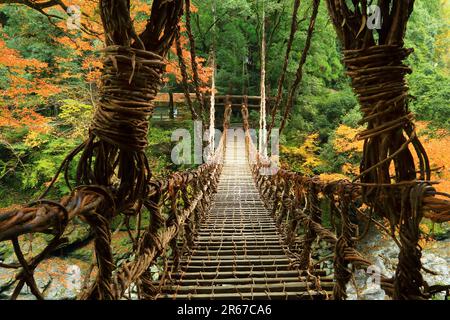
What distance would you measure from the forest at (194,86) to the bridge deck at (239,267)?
0.97 meters

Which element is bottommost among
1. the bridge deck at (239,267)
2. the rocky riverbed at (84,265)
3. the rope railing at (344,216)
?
the rocky riverbed at (84,265)

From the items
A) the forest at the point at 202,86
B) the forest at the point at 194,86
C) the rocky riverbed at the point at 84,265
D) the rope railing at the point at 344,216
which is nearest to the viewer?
the rope railing at the point at 344,216

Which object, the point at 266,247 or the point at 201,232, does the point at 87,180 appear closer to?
the point at 266,247

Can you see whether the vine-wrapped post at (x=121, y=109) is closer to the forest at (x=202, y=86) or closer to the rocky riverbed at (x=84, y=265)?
the forest at (x=202, y=86)

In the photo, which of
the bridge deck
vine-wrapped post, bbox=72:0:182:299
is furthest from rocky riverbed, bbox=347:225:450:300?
vine-wrapped post, bbox=72:0:182:299

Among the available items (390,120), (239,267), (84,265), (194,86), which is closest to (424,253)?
(194,86)

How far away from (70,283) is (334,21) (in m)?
7.10

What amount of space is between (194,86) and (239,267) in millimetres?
3719

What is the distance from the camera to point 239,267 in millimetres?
2008

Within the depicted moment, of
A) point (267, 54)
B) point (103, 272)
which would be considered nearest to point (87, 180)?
point (103, 272)

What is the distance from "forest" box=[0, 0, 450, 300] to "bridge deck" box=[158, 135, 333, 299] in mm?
967

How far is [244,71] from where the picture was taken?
45.0ft

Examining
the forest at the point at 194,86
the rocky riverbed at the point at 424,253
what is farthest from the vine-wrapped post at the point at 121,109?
the rocky riverbed at the point at 424,253

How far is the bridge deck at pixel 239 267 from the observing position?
1.59 meters
